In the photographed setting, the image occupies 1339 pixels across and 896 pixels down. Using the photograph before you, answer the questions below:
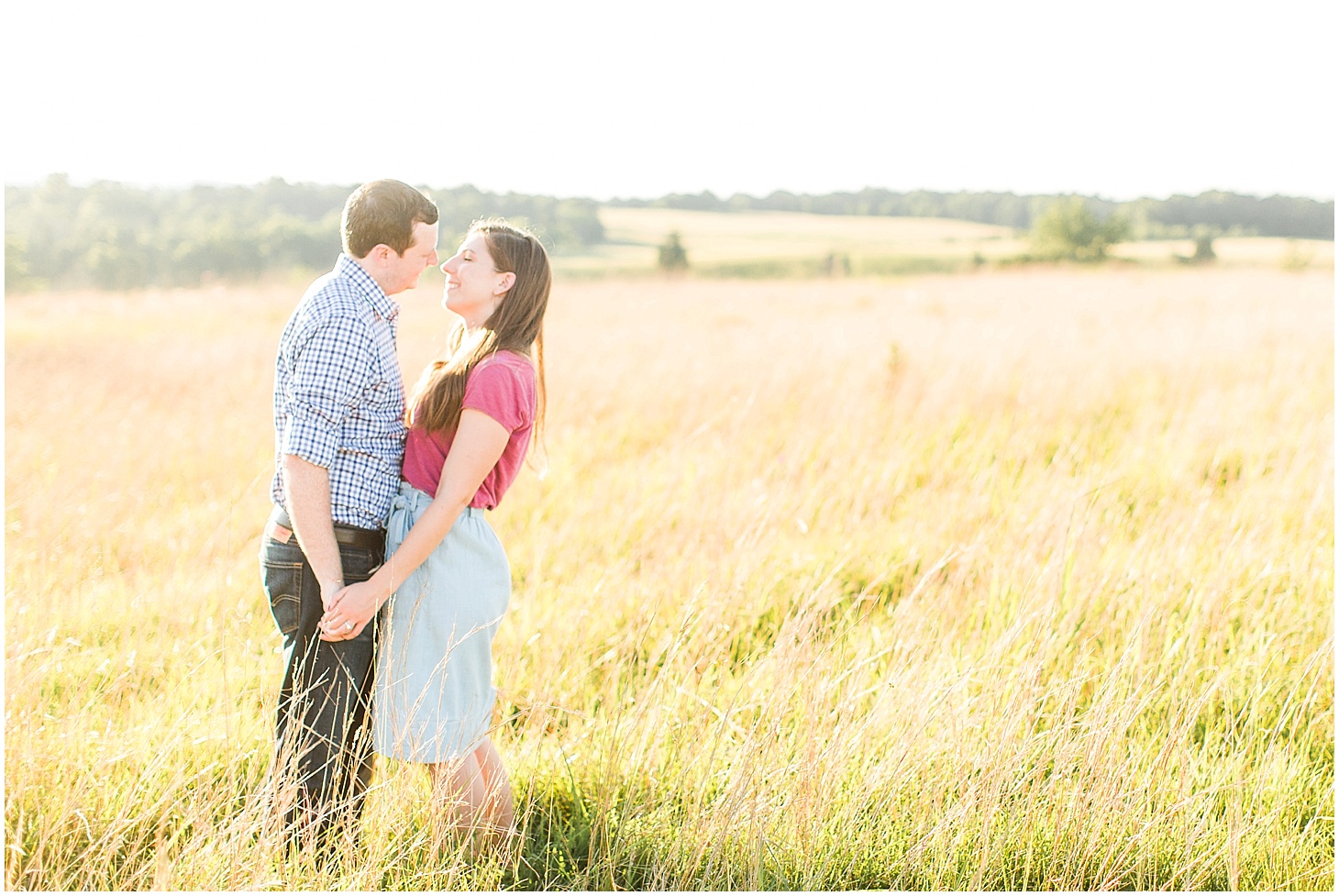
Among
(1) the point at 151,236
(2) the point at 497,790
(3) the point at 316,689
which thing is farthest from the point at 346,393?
(1) the point at 151,236

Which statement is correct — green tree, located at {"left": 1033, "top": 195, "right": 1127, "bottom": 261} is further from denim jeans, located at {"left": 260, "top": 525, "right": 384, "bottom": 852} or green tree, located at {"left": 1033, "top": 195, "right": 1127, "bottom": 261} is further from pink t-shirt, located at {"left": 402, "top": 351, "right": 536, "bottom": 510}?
denim jeans, located at {"left": 260, "top": 525, "right": 384, "bottom": 852}

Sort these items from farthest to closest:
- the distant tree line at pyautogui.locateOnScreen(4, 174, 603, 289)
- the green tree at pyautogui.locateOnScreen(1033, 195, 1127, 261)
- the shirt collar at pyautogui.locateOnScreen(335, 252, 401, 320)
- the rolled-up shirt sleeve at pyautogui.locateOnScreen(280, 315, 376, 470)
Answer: the green tree at pyautogui.locateOnScreen(1033, 195, 1127, 261) → the distant tree line at pyautogui.locateOnScreen(4, 174, 603, 289) → the shirt collar at pyautogui.locateOnScreen(335, 252, 401, 320) → the rolled-up shirt sleeve at pyautogui.locateOnScreen(280, 315, 376, 470)

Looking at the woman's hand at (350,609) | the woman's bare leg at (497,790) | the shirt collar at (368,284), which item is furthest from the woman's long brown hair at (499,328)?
the woman's bare leg at (497,790)

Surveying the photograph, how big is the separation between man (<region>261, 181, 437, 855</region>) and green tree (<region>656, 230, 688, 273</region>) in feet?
93.9

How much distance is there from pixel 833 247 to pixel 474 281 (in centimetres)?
3944

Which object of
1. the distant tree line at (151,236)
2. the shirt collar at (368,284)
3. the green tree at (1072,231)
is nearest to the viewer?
the shirt collar at (368,284)

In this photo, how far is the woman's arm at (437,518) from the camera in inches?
89.0

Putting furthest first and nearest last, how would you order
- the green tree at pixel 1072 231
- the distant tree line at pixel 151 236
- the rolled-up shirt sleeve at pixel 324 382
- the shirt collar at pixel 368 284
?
the green tree at pixel 1072 231
the distant tree line at pixel 151 236
the shirt collar at pixel 368 284
the rolled-up shirt sleeve at pixel 324 382

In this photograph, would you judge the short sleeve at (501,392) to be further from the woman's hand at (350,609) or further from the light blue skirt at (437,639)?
the woman's hand at (350,609)

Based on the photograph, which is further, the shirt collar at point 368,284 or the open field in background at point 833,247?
the open field in background at point 833,247

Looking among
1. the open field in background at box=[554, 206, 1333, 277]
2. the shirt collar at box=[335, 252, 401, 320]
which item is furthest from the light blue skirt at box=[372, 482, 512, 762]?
the open field in background at box=[554, 206, 1333, 277]

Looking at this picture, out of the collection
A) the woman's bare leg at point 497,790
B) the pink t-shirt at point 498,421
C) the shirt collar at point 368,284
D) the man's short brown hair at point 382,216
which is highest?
the man's short brown hair at point 382,216

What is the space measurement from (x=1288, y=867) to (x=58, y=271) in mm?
24311

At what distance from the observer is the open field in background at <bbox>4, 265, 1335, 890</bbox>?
243cm
